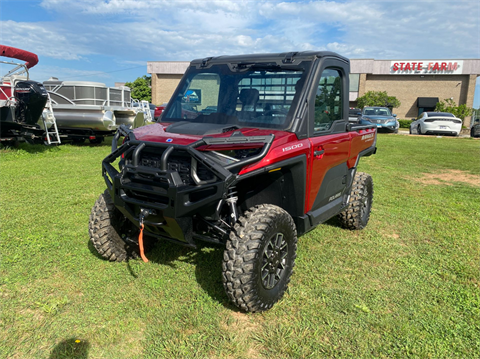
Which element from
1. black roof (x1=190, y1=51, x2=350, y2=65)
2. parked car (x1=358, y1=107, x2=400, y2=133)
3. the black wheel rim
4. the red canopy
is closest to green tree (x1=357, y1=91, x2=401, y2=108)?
parked car (x1=358, y1=107, x2=400, y2=133)

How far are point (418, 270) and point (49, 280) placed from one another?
12.1ft

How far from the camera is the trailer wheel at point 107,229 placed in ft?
11.9

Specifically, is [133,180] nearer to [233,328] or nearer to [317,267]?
[233,328]

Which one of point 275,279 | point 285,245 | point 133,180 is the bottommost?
point 275,279

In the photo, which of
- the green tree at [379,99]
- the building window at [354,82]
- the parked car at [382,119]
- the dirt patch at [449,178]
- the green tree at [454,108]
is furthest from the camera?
the building window at [354,82]

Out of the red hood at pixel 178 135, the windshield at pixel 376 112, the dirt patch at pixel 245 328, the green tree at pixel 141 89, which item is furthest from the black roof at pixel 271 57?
the green tree at pixel 141 89

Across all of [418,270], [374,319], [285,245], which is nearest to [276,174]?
[285,245]

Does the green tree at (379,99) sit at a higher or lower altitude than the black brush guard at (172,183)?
higher

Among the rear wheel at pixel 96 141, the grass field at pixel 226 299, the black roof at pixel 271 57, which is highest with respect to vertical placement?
the black roof at pixel 271 57

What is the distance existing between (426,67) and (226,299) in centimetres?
4844

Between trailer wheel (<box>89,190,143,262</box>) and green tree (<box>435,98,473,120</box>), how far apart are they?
144 ft

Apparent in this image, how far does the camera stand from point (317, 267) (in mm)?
4000

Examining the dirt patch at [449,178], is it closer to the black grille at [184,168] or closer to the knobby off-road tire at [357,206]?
the knobby off-road tire at [357,206]

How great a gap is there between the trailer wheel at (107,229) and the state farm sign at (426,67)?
47797mm
